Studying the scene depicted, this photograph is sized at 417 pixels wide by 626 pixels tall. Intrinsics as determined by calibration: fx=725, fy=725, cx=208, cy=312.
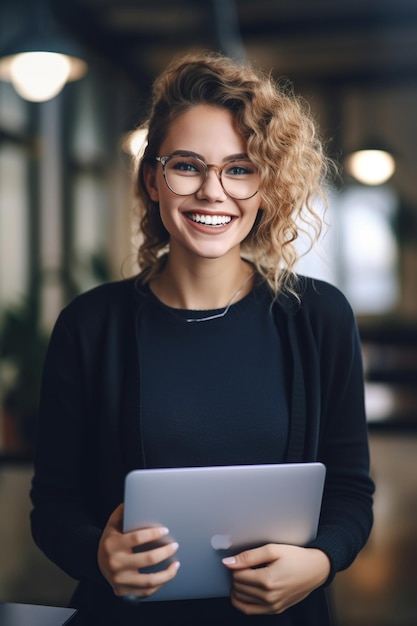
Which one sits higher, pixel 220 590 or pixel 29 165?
pixel 29 165

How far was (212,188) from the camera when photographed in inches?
49.7

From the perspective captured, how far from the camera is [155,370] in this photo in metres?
1.34

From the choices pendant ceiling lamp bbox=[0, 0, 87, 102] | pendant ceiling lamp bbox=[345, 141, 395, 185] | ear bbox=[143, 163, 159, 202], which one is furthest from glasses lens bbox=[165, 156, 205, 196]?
pendant ceiling lamp bbox=[345, 141, 395, 185]

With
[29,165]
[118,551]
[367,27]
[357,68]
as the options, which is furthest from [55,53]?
[357,68]

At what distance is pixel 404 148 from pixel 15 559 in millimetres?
7275

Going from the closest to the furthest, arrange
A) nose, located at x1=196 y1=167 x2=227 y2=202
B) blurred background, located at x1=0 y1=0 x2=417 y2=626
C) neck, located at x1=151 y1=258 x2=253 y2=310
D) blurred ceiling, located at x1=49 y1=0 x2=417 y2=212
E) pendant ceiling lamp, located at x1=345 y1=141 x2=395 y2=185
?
nose, located at x1=196 y1=167 x2=227 y2=202
neck, located at x1=151 y1=258 x2=253 y2=310
blurred background, located at x1=0 y1=0 x2=417 y2=626
pendant ceiling lamp, located at x1=345 y1=141 x2=395 y2=185
blurred ceiling, located at x1=49 y1=0 x2=417 y2=212

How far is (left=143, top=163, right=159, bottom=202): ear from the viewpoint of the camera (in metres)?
1.41

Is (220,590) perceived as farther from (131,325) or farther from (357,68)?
(357,68)

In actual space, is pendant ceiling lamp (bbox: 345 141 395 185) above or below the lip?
above

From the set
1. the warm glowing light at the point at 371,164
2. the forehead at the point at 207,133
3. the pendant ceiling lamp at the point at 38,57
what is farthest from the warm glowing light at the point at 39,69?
the warm glowing light at the point at 371,164

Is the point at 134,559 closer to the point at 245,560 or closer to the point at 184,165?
the point at 245,560

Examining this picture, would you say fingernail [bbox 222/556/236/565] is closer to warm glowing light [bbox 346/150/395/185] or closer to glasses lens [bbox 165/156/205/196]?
glasses lens [bbox 165/156/205/196]

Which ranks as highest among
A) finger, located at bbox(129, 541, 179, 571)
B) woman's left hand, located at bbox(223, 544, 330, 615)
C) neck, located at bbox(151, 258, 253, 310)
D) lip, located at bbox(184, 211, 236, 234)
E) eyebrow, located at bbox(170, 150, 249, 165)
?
eyebrow, located at bbox(170, 150, 249, 165)

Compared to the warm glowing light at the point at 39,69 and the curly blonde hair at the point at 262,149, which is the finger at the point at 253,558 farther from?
the warm glowing light at the point at 39,69
